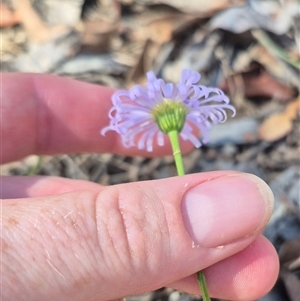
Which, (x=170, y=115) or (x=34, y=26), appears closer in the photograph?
(x=170, y=115)

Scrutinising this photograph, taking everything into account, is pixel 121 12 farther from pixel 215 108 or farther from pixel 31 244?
pixel 31 244

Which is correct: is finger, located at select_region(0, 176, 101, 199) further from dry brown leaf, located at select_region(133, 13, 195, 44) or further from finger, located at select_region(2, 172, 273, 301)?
dry brown leaf, located at select_region(133, 13, 195, 44)

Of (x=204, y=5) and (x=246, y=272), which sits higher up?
(x=204, y=5)

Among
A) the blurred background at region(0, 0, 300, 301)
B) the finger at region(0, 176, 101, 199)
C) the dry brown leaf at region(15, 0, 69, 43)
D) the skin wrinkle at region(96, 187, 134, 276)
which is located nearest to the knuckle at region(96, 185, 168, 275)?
the skin wrinkle at region(96, 187, 134, 276)

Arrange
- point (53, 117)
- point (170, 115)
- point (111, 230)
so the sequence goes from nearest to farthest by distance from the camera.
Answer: point (111, 230) → point (170, 115) → point (53, 117)

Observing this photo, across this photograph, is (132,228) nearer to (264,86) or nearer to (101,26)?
(264,86)

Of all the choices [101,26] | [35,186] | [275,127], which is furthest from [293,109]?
[35,186]

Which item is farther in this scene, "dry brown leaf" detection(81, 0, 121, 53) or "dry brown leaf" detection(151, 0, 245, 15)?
"dry brown leaf" detection(81, 0, 121, 53)
